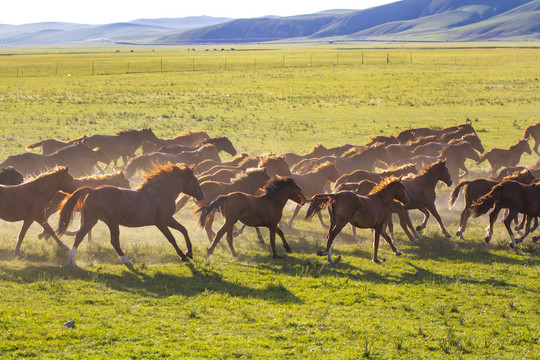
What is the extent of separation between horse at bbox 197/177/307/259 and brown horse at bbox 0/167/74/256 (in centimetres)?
308

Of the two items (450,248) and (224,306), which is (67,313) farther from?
(450,248)

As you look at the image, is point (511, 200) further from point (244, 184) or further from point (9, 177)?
point (9, 177)

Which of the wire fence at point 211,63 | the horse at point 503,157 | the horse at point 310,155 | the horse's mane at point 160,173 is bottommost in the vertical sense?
the horse at point 503,157

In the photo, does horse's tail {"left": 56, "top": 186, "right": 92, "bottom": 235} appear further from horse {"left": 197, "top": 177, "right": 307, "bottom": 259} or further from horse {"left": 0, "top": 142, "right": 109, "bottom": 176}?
horse {"left": 0, "top": 142, "right": 109, "bottom": 176}

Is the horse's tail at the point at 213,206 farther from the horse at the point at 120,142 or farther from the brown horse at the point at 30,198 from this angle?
the horse at the point at 120,142

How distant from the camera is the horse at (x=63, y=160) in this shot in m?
16.5

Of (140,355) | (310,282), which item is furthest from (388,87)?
(140,355)

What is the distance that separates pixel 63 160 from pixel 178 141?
17.5 feet

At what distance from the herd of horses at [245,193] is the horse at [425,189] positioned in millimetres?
26

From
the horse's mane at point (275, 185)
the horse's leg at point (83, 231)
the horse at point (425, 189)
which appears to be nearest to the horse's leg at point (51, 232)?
the horse's leg at point (83, 231)

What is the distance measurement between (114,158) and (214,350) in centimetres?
1511

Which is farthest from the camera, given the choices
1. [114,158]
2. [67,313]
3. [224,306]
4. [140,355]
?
[114,158]

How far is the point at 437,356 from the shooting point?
7172 mm

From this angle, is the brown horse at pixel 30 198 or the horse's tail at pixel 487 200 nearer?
the brown horse at pixel 30 198
